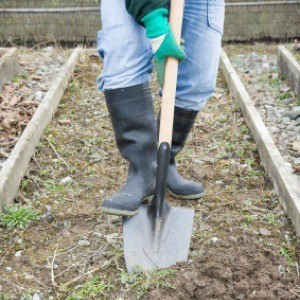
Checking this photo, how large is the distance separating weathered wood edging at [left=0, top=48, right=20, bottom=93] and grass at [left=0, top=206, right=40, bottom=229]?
213cm

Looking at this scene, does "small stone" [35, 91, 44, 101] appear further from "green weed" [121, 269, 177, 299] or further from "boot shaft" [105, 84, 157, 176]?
"green weed" [121, 269, 177, 299]

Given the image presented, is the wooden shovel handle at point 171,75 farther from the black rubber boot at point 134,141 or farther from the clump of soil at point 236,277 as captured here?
the clump of soil at point 236,277

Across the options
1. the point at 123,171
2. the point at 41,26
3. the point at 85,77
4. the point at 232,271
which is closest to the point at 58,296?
the point at 232,271

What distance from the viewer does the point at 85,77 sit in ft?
19.1

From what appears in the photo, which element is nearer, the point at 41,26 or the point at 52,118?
the point at 52,118

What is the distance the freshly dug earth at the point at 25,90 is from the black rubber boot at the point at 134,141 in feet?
3.94

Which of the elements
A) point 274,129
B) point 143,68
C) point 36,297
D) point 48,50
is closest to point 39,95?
point 48,50

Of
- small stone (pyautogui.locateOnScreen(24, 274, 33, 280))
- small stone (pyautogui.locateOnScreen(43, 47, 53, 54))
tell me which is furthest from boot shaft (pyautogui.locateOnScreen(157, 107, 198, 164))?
small stone (pyautogui.locateOnScreen(43, 47, 53, 54))

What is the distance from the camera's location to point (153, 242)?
276cm

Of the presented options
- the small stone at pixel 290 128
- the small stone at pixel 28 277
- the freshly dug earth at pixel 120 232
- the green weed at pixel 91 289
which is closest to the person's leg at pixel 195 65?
the freshly dug earth at pixel 120 232

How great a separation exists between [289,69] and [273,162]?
2.09m

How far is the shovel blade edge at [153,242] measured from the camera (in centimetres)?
270

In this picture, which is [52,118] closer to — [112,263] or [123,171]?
[123,171]

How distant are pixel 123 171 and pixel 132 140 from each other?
2.84ft
